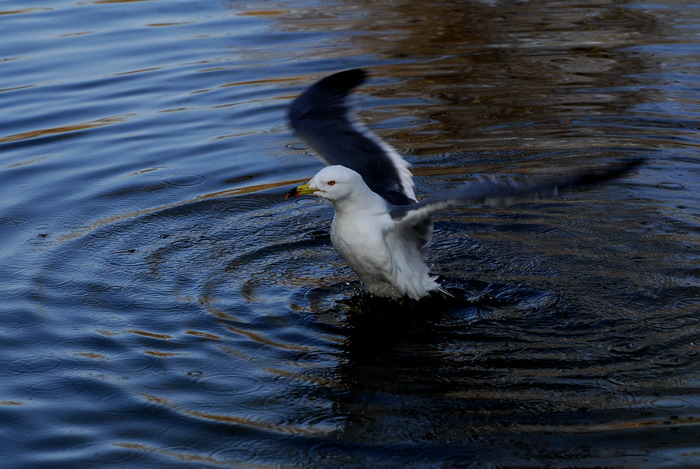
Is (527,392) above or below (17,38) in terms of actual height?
below

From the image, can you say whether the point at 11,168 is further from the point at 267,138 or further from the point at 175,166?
the point at 267,138

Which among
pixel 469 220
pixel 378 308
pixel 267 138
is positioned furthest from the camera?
pixel 267 138

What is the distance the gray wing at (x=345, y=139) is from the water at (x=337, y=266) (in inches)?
25.1

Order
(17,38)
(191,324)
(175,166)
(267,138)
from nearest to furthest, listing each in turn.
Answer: (191,324)
(175,166)
(267,138)
(17,38)

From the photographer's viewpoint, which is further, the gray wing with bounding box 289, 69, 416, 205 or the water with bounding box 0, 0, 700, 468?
the gray wing with bounding box 289, 69, 416, 205

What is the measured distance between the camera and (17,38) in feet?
44.6

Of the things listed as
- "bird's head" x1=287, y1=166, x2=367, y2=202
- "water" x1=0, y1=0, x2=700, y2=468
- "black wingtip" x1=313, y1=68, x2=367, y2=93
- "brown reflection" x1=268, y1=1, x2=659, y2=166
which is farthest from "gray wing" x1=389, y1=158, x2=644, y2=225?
"brown reflection" x1=268, y1=1, x2=659, y2=166

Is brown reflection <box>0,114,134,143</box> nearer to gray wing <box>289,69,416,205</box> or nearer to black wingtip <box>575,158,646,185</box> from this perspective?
gray wing <box>289,69,416,205</box>

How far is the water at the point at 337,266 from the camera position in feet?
16.4

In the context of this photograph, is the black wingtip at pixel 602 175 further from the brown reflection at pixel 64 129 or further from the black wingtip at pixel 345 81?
the brown reflection at pixel 64 129

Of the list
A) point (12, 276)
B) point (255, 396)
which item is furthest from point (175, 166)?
point (255, 396)

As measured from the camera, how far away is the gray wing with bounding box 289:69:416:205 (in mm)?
7020

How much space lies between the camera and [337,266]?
284 inches

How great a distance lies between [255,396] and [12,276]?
8.22 ft
